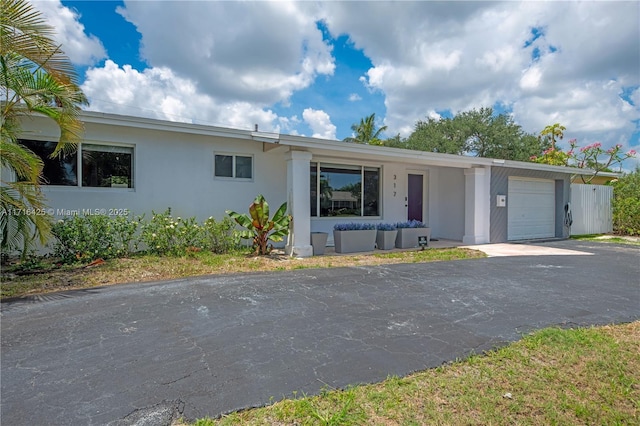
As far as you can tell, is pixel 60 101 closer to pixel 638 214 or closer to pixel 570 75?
pixel 570 75

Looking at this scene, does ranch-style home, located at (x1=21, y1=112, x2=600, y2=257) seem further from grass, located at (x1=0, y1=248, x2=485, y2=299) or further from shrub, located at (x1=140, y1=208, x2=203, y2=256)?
grass, located at (x1=0, y1=248, x2=485, y2=299)

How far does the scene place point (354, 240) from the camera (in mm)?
9891

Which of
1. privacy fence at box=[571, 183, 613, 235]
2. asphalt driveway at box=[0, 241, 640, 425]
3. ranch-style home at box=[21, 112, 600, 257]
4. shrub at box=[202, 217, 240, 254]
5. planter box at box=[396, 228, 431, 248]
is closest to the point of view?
asphalt driveway at box=[0, 241, 640, 425]

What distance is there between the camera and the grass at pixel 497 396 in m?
2.32

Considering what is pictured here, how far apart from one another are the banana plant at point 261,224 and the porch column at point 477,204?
631 cm

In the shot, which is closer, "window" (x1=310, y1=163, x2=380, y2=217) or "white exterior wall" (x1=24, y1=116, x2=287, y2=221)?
"white exterior wall" (x1=24, y1=116, x2=287, y2=221)

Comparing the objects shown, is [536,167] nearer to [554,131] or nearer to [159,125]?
[159,125]

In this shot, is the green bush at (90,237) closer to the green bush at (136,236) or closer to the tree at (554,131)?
the green bush at (136,236)

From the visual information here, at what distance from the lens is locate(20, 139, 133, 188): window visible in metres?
7.66

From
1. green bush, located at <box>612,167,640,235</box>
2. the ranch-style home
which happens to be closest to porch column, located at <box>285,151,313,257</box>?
the ranch-style home

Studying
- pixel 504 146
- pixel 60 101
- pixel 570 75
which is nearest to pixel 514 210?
pixel 570 75

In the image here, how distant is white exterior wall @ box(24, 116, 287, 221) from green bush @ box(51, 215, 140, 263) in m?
0.75

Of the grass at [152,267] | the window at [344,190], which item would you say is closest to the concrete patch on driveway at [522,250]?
the grass at [152,267]

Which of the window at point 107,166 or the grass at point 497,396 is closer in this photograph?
the grass at point 497,396
